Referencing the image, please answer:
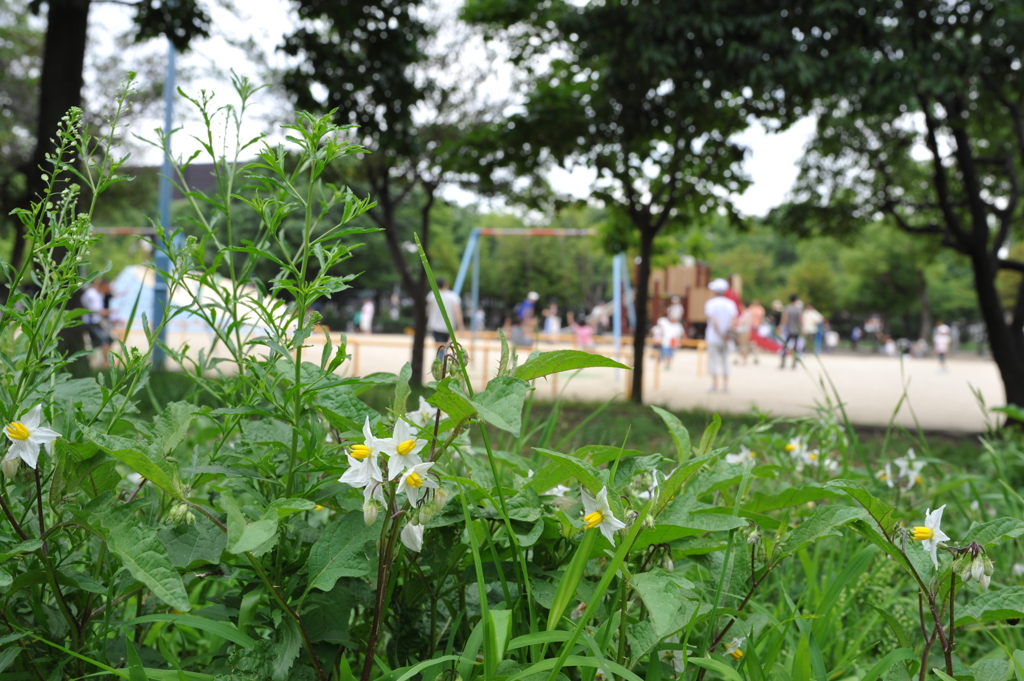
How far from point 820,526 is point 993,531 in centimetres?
21

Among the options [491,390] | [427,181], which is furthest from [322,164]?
[427,181]

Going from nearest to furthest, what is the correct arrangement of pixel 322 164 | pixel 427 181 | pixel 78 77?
pixel 322 164 → pixel 78 77 → pixel 427 181

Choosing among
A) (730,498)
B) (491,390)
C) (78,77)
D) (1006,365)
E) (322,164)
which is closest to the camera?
(491,390)

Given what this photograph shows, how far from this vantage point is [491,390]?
0.72 m

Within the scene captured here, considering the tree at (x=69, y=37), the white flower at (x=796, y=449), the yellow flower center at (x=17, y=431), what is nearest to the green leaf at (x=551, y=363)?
the yellow flower center at (x=17, y=431)

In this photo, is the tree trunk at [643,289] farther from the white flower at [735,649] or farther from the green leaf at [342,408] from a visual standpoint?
the green leaf at [342,408]

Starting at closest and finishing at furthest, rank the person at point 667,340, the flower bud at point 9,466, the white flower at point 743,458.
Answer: the flower bud at point 9,466, the white flower at point 743,458, the person at point 667,340

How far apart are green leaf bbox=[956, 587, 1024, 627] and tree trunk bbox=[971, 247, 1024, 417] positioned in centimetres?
770

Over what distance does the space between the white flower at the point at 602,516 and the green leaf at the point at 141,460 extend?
0.43 meters

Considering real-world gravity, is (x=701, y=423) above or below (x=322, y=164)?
below

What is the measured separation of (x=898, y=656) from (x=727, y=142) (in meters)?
8.77

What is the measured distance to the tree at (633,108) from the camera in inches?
282

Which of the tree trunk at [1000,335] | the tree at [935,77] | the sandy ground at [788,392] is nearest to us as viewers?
the tree at [935,77]

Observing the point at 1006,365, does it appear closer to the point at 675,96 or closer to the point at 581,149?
the point at 675,96
